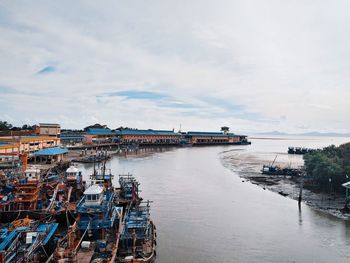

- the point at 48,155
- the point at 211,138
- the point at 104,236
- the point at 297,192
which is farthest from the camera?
the point at 211,138

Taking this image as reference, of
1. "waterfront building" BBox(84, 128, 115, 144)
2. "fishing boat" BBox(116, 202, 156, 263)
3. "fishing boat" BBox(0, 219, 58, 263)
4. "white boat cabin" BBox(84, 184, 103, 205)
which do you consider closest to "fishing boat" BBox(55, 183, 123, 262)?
"white boat cabin" BBox(84, 184, 103, 205)

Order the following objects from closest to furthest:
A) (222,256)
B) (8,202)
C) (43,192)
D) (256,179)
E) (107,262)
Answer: (107,262)
(222,256)
(8,202)
(43,192)
(256,179)

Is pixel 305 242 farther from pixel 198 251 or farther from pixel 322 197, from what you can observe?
pixel 322 197

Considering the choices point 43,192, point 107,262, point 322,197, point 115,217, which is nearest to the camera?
point 107,262

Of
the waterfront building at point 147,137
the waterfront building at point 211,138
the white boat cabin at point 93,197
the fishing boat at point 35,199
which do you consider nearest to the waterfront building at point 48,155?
the fishing boat at point 35,199

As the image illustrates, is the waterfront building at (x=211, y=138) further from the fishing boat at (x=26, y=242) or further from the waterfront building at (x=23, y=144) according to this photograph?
the fishing boat at (x=26, y=242)

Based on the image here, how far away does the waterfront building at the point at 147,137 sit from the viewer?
128875 mm

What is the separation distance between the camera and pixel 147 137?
137375 millimetres

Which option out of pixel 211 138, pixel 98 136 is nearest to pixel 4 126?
pixel 98 136

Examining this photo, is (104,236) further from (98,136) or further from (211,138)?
(211,138)

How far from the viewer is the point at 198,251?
69.3ft

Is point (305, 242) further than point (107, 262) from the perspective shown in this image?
Yes

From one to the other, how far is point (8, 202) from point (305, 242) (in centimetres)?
2319

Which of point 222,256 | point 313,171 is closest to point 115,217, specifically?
point 222,256
